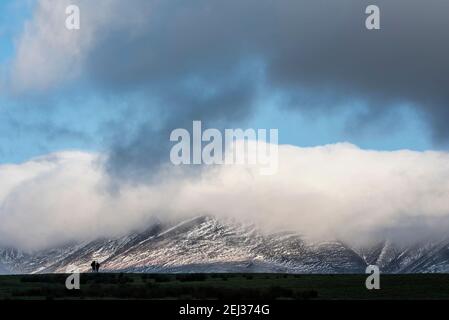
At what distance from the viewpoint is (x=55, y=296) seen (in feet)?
228

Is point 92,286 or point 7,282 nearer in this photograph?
point 92,286

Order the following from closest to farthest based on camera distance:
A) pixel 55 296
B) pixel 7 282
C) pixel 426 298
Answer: pixel 426 298, pixel 55 296, pixel 7 282

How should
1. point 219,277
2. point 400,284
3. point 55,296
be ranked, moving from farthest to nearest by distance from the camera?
point 219,277 < point 400,284 < point 55,296
